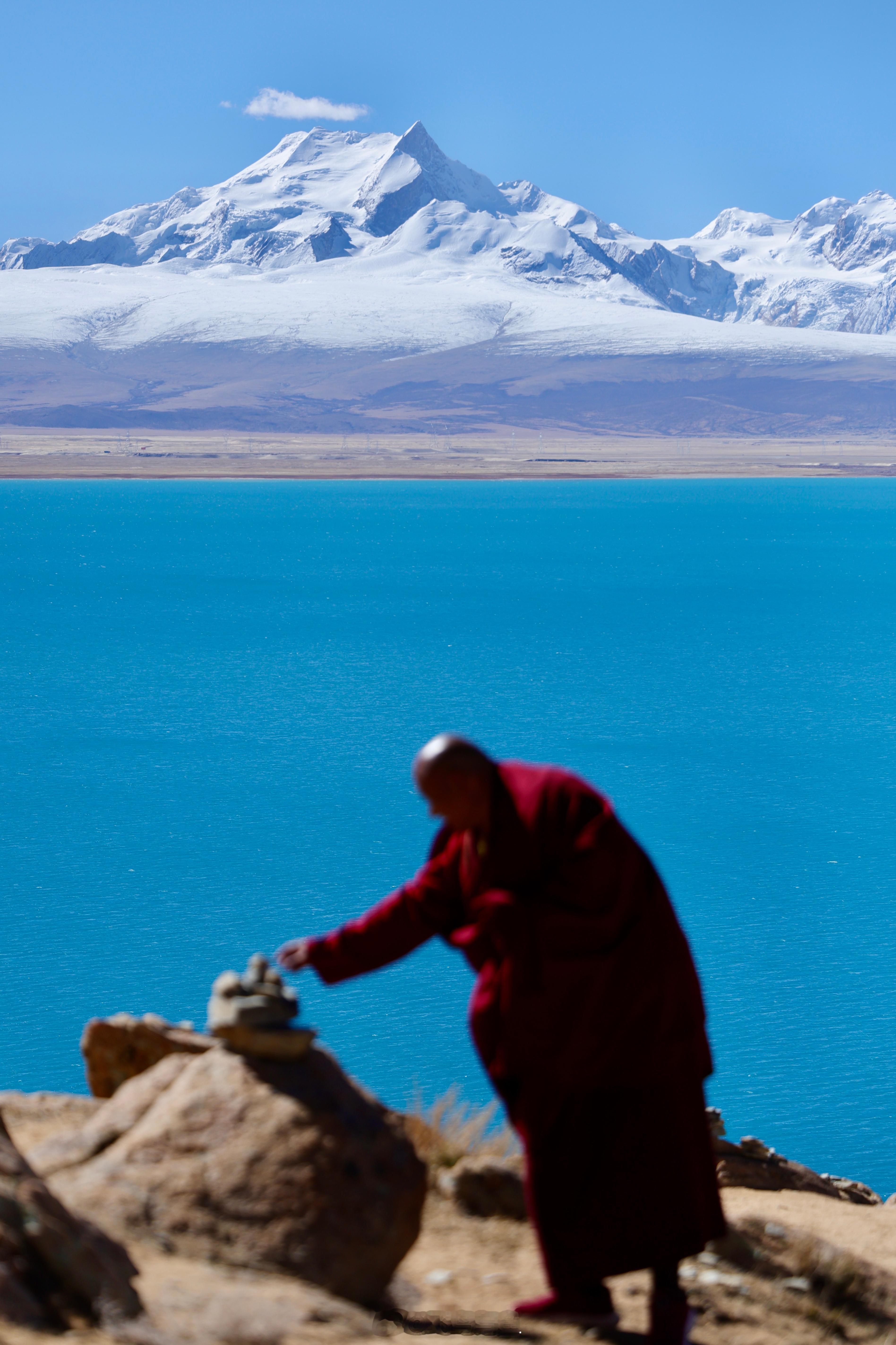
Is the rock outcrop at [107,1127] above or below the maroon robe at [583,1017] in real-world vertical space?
below

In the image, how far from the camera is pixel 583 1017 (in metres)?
2.63

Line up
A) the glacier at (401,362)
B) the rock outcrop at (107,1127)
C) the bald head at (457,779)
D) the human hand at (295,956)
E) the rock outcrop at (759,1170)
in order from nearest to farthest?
the bald head at (457,779) < the human hand at (295,956) < the rock outcrop at (107,1127) < the rock outcrop at (759,1170) < the glacier at (401,362)

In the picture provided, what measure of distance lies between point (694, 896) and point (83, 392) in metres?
115

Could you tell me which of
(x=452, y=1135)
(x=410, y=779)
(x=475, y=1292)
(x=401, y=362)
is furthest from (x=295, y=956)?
(x=401, y=362)

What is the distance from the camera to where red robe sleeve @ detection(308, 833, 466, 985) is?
282cm

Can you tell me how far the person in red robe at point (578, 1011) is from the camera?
2609 mm

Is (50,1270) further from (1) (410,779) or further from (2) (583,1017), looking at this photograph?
(1) (410,779)

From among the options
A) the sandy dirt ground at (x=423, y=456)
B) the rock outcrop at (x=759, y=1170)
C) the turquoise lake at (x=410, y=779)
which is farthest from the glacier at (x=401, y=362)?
the rock outcrop at (x=759, y=1170)

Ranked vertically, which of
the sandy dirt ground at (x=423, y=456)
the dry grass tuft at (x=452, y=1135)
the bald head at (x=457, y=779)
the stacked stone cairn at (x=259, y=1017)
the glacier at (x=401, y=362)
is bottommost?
the dry grass tuft at (x=452, y=1135)

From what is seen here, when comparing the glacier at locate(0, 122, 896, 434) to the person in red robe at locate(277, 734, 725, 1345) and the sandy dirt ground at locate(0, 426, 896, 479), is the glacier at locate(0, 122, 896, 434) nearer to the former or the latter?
the sandy dirt ground at locate(0, 426, 896, 479)

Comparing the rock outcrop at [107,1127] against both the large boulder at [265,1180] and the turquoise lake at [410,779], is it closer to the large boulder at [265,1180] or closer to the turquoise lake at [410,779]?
the large boulder at [265,1180]

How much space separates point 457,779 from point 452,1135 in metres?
2.09

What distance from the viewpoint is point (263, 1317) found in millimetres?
2424

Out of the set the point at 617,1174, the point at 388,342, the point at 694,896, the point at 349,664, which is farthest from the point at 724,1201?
the point at 388,342
